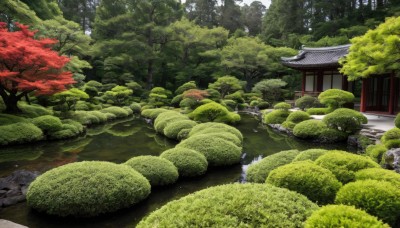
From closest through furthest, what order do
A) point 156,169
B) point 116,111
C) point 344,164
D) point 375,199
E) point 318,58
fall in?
point 375,199 < point 344,164 < point 156,169 < point 116,111 < point 318,58

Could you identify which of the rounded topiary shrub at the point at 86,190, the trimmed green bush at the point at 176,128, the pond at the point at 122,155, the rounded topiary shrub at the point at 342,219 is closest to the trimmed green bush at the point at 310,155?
the pond at the point at 122,155

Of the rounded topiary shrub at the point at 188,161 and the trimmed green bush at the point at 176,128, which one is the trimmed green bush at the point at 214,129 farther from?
the rounded topiary shrub at the point at 188,161

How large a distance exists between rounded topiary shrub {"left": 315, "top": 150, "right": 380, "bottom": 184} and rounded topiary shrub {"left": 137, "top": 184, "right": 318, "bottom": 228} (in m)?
1.54

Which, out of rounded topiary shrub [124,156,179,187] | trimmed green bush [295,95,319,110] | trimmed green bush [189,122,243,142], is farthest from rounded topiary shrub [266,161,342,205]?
trimmed green bush [295,95,319,110]

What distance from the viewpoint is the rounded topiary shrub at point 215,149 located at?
352 inches

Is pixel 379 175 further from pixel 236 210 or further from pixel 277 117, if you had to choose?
pixel 277 117

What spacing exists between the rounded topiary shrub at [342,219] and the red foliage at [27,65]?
14.0 metres

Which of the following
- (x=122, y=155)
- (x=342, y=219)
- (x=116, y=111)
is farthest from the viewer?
(x=116, y=111)

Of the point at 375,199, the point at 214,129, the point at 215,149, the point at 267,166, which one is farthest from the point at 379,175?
the point at 214,129

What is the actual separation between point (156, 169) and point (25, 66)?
1078 centimetres

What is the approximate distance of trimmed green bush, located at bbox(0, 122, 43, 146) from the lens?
11984 millimetres

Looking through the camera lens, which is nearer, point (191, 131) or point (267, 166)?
point (267, 166)

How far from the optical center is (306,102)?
2069cm

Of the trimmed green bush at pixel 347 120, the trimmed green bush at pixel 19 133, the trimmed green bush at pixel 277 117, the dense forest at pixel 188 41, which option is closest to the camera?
the trimmed green bush at pixel 19 133
